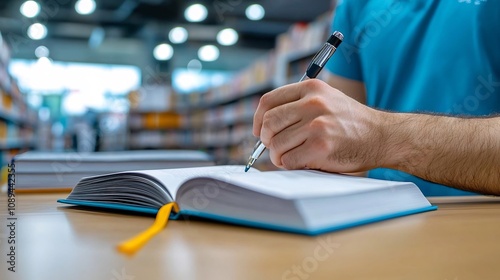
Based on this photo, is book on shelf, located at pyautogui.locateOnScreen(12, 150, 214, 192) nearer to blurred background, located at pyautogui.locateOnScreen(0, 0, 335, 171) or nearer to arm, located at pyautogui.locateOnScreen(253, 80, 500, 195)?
arm, located at pyautogui.locateOnScreen(253, 80, 500, 195)

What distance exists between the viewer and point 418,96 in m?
1.28

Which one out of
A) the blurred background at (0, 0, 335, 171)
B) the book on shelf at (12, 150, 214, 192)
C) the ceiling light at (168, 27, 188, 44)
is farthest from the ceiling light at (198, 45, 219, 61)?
the book on shelf at (12, 150, 214, 192)

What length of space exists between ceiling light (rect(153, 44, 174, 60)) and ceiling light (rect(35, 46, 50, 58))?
2.84m

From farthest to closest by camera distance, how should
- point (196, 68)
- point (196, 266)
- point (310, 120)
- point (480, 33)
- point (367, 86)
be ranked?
point (196, 68), point (367, 86), point (480, 33), point (310, 120), point (196, 266)

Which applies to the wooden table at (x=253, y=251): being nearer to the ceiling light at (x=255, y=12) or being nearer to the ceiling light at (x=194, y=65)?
the ceiling light at (x=255, y=12)

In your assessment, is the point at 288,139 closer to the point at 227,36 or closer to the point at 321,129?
the point at 321,129

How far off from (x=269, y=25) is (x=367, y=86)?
34.8ft

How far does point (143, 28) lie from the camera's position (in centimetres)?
1179

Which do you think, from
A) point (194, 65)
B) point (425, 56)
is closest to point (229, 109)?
point (194, 65)

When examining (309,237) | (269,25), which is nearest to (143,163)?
(309,237)

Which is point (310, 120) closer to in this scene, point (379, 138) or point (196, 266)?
point (379, 138)

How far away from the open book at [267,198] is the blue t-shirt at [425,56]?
619mm

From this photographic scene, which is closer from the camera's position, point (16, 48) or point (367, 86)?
point (367, 86)

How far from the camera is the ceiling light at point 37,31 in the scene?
35.6ft
